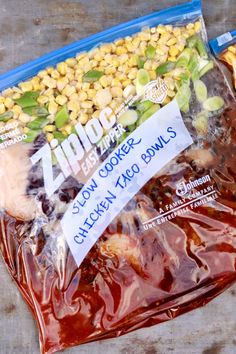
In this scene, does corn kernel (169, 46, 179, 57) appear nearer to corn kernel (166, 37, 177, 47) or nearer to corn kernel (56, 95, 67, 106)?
corn kernel (166, 37, 177, 47)

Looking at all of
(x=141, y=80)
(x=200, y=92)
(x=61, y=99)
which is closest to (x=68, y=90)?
(x=61, y=99)

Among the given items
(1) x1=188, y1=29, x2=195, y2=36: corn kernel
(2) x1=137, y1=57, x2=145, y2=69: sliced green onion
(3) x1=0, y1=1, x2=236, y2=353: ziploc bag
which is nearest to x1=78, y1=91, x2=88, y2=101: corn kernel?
(3) x1=0, y1=1, x2=236, y2=353: ziploc bag

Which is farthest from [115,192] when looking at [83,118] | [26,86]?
[26,86]

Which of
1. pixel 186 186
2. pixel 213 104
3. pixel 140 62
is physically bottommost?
pixel 186 186

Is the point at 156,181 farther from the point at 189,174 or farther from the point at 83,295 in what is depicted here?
the point at 83,295

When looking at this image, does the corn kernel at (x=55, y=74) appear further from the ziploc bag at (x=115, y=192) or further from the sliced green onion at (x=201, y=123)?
the sliced green onion at (x=201, y=123)

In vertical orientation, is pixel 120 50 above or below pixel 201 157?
above

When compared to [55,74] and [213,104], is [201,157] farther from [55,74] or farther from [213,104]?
[55,74]

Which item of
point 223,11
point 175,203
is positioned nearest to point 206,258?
point 175,203
